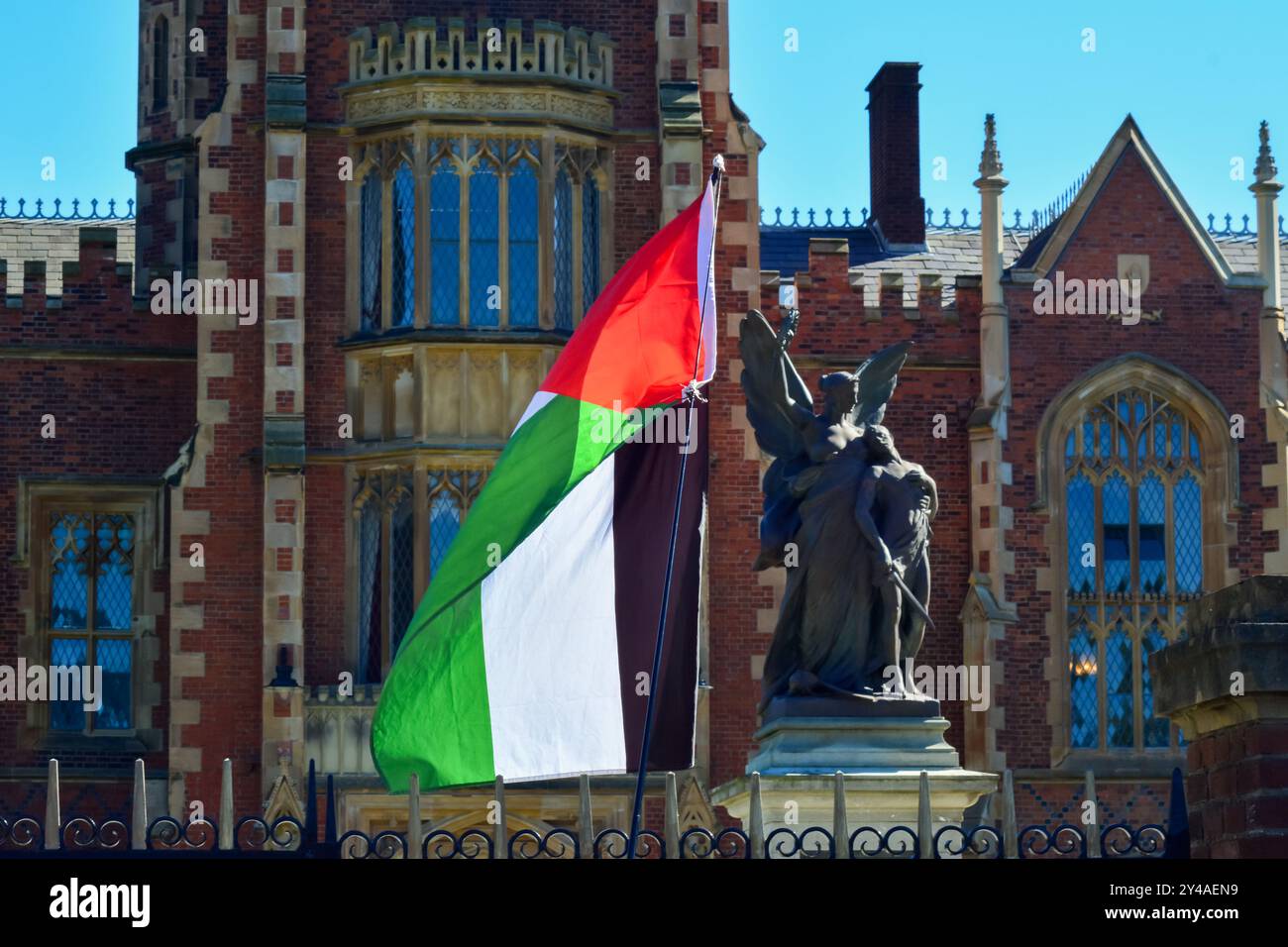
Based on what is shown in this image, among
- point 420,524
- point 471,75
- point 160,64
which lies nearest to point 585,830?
point 420,524

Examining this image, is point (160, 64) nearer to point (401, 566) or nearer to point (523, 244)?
point (523, 244)

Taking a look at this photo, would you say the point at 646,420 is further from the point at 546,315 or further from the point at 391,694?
the point at 546,315

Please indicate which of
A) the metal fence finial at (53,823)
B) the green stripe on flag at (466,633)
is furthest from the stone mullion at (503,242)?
the metal fence finial at (53,823)

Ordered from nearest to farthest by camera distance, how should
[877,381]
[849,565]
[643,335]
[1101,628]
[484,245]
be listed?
[643,335]
[849,565]
[877,381]
[484,245]
[1101,628]

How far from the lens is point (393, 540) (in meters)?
27.4

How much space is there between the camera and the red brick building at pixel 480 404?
89.4ft

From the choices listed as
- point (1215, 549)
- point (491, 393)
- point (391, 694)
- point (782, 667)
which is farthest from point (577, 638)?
point (1215, 549)

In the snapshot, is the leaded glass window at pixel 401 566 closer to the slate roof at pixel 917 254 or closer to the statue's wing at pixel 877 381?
the slate roof at pixel 917 254

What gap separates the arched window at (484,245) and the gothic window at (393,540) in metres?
1.53

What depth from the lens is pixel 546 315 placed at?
27.5 meters

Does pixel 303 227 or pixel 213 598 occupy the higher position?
pixel 303 227

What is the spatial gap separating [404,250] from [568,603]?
47.0 feet

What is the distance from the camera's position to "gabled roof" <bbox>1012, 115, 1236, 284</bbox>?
29453 millimetres

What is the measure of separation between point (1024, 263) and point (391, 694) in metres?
17.4
